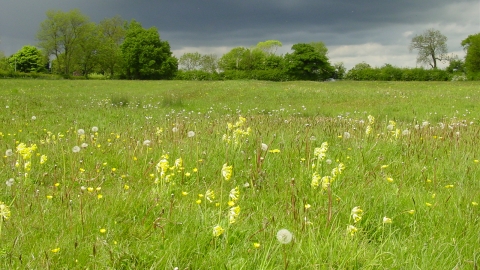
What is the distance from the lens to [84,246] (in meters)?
2.59

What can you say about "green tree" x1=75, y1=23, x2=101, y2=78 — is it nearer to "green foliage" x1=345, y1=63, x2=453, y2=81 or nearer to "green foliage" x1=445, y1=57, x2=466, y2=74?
"green foliage" x1=345, y1=63, x2=453, y2=81

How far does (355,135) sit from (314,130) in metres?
A: 1.03

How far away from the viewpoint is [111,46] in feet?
287

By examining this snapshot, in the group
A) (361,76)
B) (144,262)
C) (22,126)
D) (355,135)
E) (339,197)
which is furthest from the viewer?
(361,76)

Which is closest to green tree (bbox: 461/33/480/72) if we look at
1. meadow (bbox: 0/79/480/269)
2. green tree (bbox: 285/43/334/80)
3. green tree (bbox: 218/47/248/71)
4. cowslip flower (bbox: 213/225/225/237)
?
green tree (bbox: 285/43/334/80)

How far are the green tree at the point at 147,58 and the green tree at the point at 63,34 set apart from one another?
998 cm

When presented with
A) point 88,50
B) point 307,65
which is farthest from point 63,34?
point 307,65

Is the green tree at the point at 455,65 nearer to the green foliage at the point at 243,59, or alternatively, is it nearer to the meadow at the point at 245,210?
the green foliage at the point at 243,59

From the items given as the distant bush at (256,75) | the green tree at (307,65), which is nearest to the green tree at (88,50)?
A: the distant bush at (256,75)

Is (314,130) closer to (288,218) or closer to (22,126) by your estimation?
(288,218)

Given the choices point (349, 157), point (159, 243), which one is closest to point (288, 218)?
point (159, 243)

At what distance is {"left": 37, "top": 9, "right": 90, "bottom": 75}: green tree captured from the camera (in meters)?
78.9

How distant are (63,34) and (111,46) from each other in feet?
35.9

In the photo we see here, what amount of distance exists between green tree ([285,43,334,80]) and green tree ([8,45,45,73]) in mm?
65032
